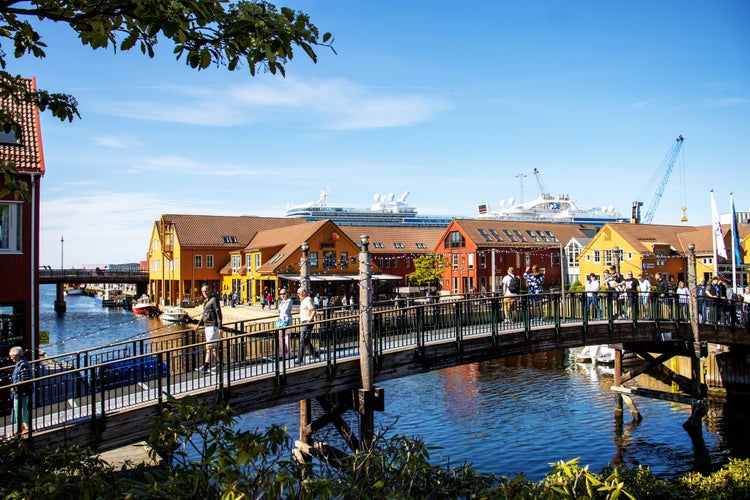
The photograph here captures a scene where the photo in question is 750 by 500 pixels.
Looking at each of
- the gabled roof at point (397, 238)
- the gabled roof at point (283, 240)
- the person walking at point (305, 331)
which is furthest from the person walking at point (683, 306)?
the gabled roof at point (397, 238)

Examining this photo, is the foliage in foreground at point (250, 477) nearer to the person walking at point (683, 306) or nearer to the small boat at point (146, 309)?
the person walking at point (683, 306)

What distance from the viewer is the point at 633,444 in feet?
64.4

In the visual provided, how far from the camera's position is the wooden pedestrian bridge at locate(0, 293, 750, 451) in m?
11.1

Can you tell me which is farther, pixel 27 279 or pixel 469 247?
pixel 469 247

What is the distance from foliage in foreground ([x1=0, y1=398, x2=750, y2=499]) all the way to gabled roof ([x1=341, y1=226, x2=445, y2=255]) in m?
68.3

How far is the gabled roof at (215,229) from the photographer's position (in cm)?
7175

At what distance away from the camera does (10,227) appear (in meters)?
18.4

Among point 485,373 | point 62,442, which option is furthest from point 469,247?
point 62,442

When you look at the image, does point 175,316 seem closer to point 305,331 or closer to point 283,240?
point 283,240

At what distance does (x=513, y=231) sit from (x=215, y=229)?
36.5 meters

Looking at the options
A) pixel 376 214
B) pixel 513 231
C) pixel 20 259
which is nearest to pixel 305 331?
pixel 20 259

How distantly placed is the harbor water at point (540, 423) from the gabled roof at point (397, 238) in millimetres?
45002

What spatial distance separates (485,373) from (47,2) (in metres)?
28.7

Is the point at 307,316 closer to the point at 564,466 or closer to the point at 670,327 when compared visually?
the point at 564,466
